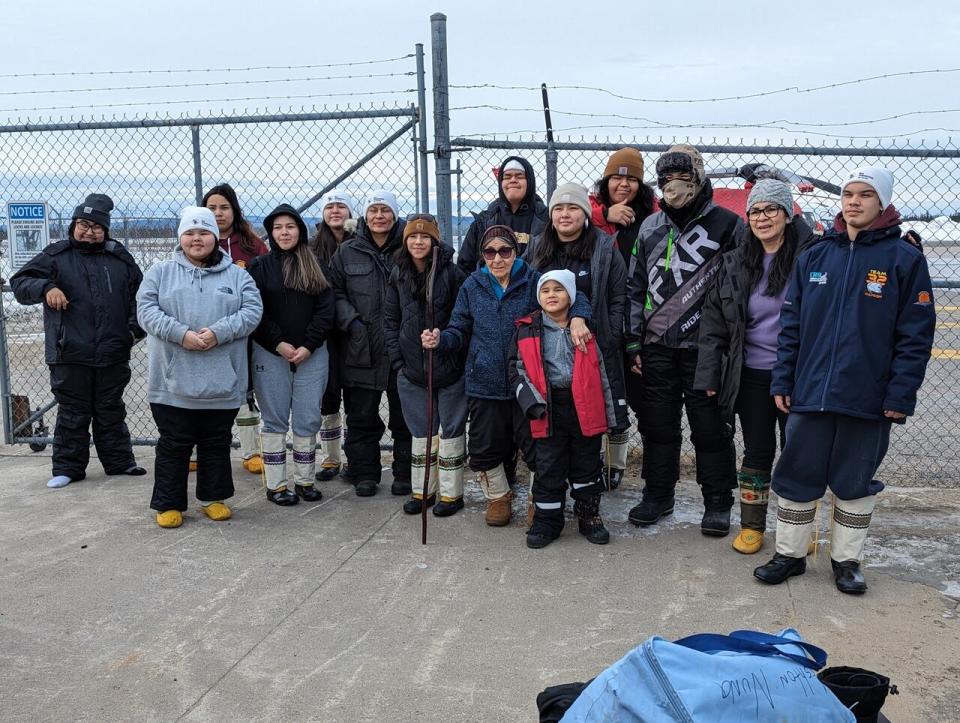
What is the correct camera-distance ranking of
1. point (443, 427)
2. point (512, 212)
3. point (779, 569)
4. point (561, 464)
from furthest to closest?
1. point (512, 212)
2. point (443, 427)
3. point (561, 464)
4. point (779, 569)

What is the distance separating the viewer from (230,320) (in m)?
5.16

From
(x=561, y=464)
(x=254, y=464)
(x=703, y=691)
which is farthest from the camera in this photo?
(x=254, y=464)

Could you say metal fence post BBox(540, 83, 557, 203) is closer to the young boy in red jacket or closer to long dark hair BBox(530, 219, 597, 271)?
long dark hair BBox(530, 219, 597, 271)

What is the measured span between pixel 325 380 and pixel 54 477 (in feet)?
6.89

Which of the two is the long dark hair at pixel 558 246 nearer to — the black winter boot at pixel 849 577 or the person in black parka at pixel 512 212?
the person in black parka at pixel 512 212

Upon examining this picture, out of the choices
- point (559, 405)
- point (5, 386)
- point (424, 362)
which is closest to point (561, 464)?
point (559, 405)

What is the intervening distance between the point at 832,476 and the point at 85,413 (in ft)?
15.6

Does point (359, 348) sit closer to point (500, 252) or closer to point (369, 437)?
point (369, 437)

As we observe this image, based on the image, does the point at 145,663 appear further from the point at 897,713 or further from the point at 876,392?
the point at 876,392

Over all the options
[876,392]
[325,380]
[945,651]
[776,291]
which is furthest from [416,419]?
[945,651]

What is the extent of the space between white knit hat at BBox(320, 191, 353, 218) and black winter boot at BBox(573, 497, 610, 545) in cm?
252

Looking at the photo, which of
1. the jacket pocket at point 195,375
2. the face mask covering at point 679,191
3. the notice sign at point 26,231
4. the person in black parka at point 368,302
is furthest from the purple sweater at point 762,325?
the notice sign at point 26,231

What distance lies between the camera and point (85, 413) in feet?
20.1

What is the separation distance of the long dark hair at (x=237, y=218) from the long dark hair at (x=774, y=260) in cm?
323
